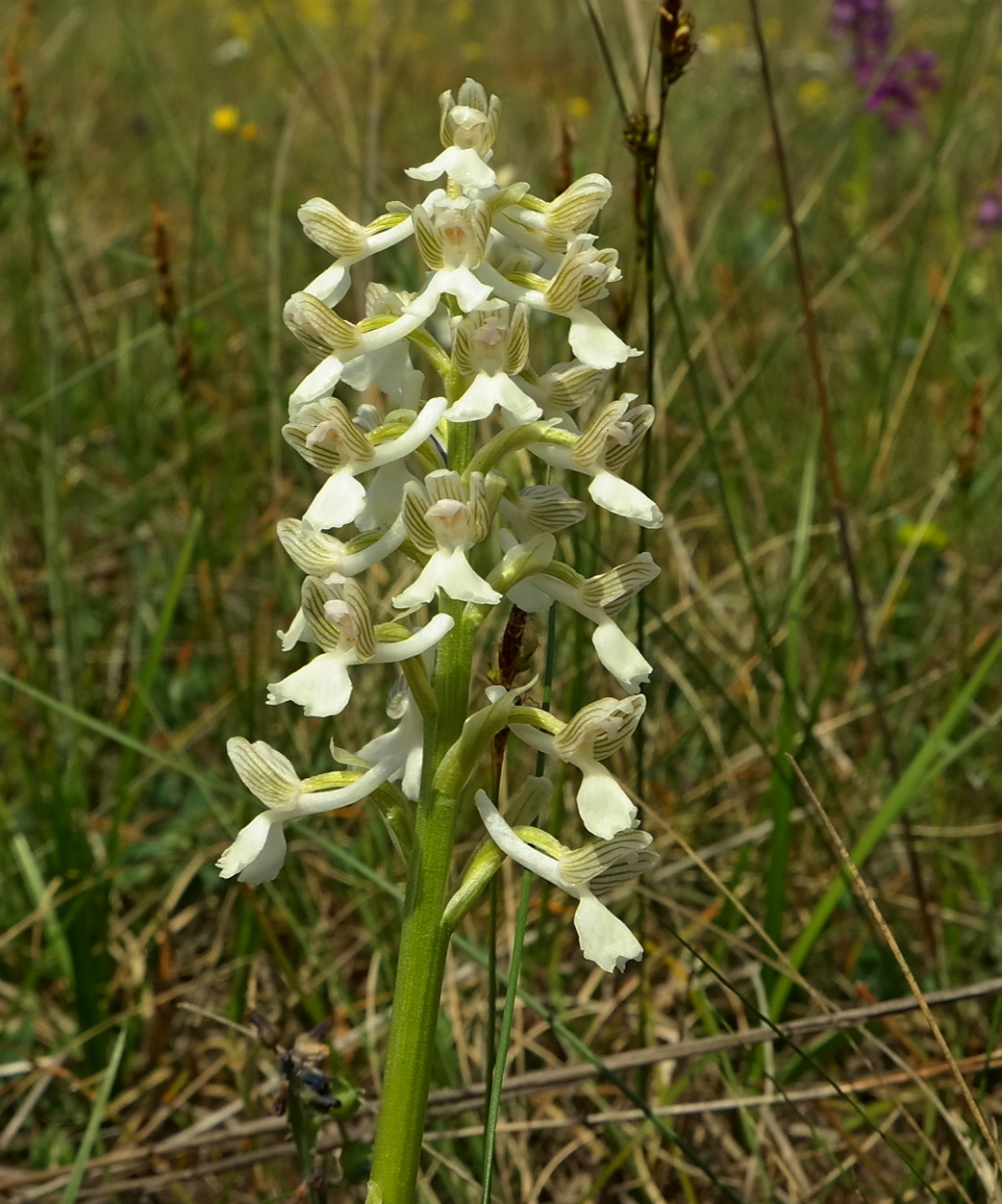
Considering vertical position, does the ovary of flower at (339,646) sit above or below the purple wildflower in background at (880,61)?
above

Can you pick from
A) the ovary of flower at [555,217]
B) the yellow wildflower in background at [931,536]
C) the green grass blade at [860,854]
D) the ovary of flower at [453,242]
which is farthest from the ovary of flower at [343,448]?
the yellow wildflower in background at [931,536]

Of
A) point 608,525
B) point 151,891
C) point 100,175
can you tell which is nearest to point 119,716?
point 151,891

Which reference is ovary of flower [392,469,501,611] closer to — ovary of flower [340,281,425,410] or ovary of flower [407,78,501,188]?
ovary of flower [340,281,425,410]

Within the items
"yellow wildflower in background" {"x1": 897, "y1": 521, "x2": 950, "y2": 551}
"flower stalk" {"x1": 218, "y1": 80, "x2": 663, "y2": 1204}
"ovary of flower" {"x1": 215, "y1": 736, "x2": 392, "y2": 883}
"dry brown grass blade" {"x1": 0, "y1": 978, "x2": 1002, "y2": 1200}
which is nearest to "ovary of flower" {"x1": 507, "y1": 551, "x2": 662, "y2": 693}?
"flower stalk" {"x1": 218, "y1": 80, "x2": 663, "y2": 1204}

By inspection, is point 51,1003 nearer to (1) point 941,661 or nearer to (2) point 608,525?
(2) point 608,525

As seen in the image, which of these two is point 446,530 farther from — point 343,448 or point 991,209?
point 991,209

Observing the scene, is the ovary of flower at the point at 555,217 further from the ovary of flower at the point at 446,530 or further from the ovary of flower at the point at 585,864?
the ovary of flower at the point at 585,864

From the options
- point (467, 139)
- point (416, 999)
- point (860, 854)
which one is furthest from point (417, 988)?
point (860, 854)
